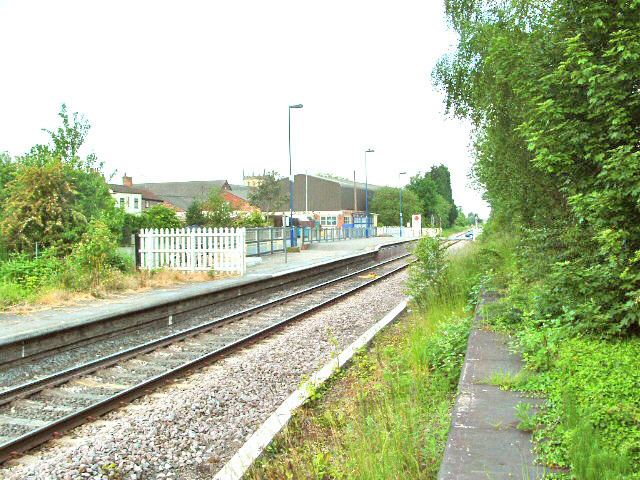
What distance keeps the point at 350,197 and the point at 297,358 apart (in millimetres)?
83303

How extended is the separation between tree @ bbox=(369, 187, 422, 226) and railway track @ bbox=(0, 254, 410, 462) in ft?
245

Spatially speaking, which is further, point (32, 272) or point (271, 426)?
point (32, 272)

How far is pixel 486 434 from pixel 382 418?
1.39m

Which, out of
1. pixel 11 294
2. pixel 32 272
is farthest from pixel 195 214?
pixel 11 294

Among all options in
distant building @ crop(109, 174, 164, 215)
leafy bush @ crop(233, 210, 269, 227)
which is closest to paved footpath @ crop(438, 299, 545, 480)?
leafy bush @ crop(233, 210, 269, 227)

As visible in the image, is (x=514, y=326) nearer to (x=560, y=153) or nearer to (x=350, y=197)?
(x=560, y=153)

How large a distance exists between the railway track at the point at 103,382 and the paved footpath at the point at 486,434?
3.72 m

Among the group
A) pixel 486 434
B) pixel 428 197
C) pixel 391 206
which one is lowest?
pixel 486 434

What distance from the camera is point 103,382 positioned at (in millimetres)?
7102

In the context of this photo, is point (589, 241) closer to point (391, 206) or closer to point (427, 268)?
point (427, 268)

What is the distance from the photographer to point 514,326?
6637 mm

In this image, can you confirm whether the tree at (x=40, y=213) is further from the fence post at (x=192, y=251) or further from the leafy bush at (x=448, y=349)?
the leafy bush at (x=448, y=349)

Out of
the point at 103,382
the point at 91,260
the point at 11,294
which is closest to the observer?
the point at 103,382

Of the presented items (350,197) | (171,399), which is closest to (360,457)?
(171,399)
